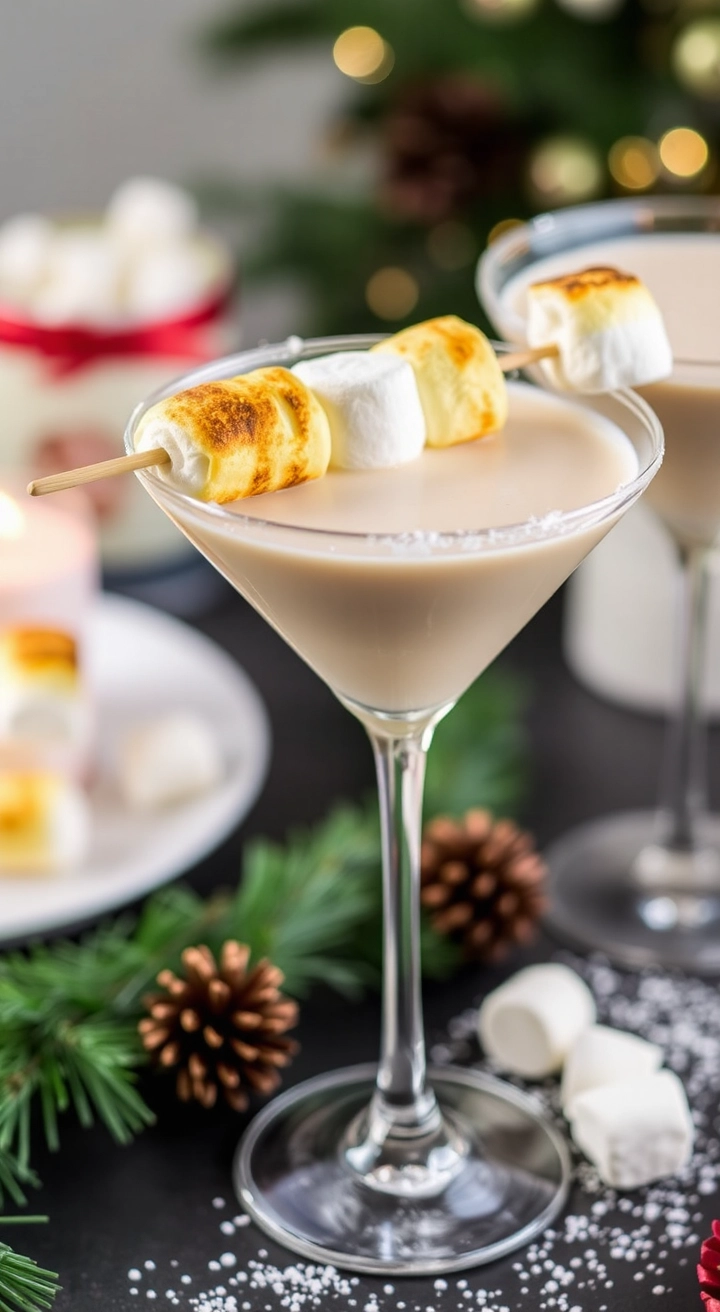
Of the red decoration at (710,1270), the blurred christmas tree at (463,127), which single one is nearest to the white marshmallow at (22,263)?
the blurred christmas tree at (463,127)

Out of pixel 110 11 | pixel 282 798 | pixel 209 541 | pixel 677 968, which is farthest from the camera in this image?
pixel 110 11

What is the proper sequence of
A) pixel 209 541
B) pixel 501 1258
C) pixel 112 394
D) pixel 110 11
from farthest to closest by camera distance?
pixel 110 11, pixel 112 394, pixel 501 1258, pixel 209 541

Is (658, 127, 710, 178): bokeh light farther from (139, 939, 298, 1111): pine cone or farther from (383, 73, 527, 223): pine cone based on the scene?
(139, 939, 298, 1111): pine cone

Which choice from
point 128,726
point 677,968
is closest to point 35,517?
point 128,726

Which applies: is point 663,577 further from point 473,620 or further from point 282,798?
point 473,620

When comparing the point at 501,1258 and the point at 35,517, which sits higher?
the point at 35,517

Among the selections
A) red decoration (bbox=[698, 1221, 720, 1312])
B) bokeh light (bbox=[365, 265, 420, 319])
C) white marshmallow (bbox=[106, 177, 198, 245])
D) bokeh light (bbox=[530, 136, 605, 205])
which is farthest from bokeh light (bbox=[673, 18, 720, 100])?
red decoration (bbox=[698, 1221, 720, 1312])

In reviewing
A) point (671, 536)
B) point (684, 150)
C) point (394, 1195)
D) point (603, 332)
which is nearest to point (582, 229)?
point (671, 536)
